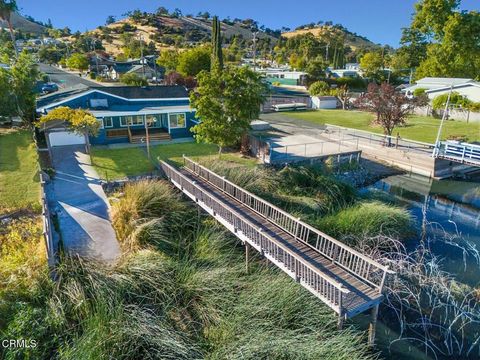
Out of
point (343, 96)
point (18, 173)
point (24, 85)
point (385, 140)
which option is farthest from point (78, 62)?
point (385, 140)

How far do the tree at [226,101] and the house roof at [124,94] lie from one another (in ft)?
27.7

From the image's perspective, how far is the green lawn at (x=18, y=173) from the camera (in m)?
12.9

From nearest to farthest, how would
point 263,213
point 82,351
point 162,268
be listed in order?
1. point 82,351
2. point 162,268
3. point 263,213

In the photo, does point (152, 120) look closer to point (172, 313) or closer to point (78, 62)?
point (172, 313)

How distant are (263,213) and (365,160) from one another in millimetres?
13631

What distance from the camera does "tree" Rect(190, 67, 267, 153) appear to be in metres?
17.3

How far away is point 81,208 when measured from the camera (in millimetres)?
12984

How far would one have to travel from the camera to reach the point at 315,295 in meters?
8.04

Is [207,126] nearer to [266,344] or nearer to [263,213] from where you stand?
[263,213]

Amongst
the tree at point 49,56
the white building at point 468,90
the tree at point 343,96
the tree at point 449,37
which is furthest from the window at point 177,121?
the tree at point 49,56

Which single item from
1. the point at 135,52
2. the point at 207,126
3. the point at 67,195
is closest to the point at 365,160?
the point at 207,126

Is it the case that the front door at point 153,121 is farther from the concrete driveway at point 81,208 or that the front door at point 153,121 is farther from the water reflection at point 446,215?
the water reflection at point 446,215

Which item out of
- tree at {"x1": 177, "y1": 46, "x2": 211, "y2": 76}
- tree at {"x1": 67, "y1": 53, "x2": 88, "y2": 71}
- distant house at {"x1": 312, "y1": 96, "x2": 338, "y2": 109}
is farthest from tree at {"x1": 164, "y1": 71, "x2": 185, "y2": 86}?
tree at {"x1": 67, "y1": 53, "x2": 88, "y2": 71}

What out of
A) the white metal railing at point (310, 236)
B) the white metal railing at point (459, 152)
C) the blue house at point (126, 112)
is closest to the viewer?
the white metal railing at point (310, 236)
